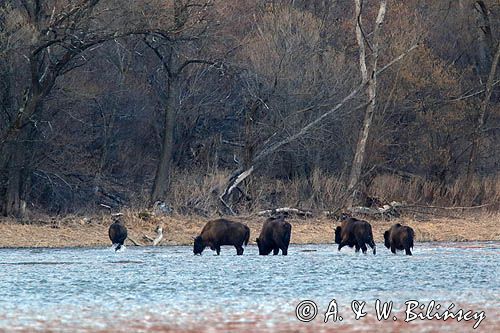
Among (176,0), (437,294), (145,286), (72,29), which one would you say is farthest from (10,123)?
(437,294)

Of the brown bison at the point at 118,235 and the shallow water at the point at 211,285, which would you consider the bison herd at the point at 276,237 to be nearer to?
the shallow water at the point at 211,285

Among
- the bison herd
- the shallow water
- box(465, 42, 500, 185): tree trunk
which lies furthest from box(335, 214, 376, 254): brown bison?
box(465, 42, 500, 185): tree trunk

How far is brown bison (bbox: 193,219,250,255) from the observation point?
24422mm

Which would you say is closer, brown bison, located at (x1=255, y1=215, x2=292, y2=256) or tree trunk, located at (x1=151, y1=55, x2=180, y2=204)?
brown bison, located at (x1=255, y1=215, x2=292, y2=256)

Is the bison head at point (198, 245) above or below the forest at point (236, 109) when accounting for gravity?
below

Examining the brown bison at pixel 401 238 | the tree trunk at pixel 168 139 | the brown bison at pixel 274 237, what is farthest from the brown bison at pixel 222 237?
the tree trunk at pixel 168 139

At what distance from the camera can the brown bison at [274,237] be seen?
24031mm

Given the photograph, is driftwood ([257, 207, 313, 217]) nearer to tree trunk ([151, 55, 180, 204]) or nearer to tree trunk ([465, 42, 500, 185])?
tree trunk ([151, 55, 180, 204])

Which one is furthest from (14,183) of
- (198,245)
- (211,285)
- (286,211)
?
(211,285)

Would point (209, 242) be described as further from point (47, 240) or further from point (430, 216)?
Answer: point (430, 216)

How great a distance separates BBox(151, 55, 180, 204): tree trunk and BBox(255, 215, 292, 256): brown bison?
485 inches

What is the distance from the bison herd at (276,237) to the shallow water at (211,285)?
283mm

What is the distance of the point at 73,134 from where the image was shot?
122 feet

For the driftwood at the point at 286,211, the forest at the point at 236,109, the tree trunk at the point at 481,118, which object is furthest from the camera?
the tree trunk at the point at 481,118
